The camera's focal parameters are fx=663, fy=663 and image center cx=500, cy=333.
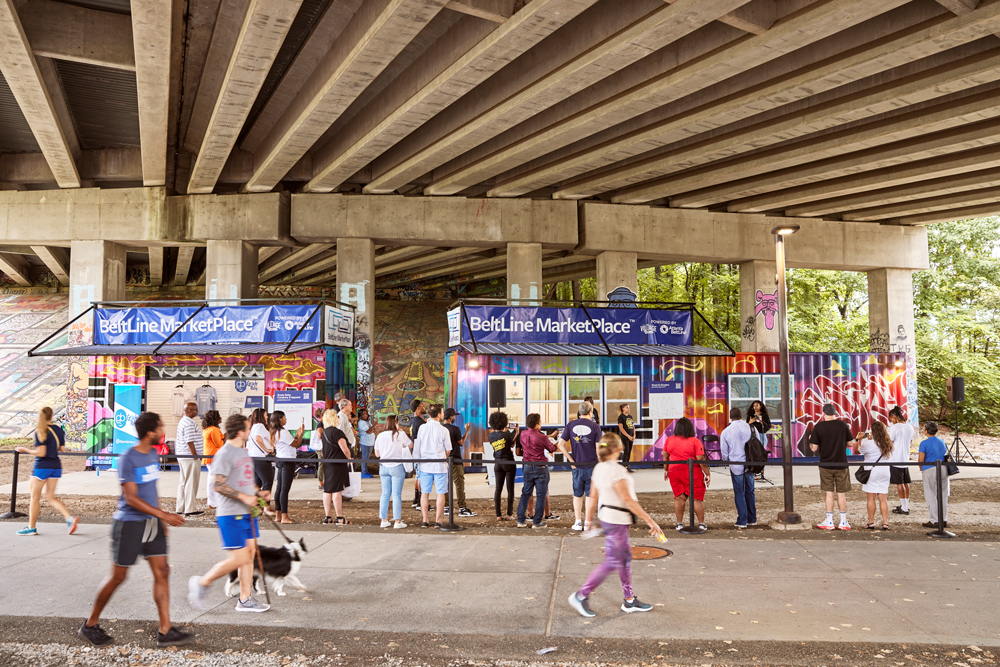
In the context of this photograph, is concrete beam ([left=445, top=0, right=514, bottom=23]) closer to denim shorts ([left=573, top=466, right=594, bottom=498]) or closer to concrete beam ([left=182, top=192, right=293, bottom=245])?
denim shorts ([left=573, top=466, right=594, bottom=498])

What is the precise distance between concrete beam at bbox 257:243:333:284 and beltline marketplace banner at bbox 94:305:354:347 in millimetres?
10093

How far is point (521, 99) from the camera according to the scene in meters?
14.0

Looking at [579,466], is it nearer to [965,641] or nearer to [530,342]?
[965,641]

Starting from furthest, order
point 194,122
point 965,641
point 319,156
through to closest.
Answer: point 319,156 < point 194,122 < point 965,641

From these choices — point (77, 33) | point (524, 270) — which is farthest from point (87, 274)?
point (524, 270)

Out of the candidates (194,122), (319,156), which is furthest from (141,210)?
(319,156)

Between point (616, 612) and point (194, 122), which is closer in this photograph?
point (616, 612)

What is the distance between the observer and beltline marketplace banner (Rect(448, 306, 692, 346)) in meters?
18.1

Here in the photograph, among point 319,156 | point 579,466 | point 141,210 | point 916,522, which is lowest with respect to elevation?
point 916,522

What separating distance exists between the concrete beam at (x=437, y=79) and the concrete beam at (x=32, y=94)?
6.58m

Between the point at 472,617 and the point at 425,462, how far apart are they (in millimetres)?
4106

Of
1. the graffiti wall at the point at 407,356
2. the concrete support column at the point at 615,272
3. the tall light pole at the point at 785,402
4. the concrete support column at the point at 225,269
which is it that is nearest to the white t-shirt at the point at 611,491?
the tall light pole at the point at 785,402

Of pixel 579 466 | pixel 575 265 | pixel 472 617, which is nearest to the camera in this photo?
pixel 472 617

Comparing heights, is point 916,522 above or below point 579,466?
below
